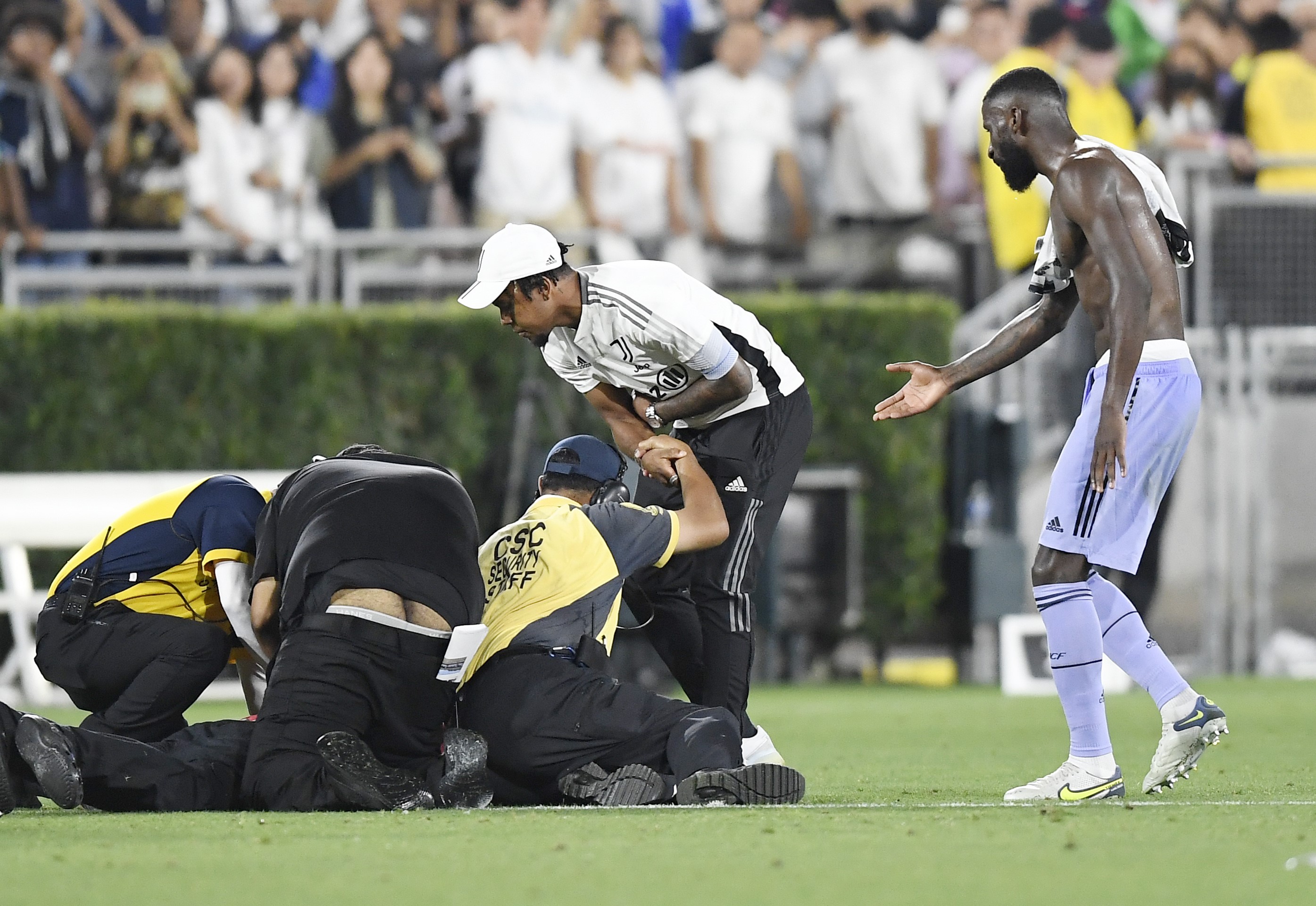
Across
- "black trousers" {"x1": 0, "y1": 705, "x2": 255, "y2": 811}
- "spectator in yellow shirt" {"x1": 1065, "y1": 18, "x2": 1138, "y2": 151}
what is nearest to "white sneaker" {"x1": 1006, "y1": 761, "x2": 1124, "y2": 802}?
"black trousers" {"x1": 0, "y1": 705, "x2": 255, "y2": 811}

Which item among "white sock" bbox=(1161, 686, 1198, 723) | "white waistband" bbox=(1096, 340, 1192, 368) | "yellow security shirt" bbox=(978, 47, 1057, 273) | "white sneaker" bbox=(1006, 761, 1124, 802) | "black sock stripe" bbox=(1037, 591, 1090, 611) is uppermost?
"yellow security shirt" bbox=(978, 47, 1057, 273)

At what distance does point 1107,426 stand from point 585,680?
184cm

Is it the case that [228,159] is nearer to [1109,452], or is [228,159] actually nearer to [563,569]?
[563,569]

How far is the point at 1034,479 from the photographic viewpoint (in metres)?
14.3

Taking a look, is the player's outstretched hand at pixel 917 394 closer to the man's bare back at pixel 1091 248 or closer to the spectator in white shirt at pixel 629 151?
the man's bare back at pixel 1091 248

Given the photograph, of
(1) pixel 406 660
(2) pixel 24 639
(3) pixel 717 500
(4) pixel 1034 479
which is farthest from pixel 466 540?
(4) pixel 1034 479

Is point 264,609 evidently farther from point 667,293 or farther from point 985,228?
point 985,228

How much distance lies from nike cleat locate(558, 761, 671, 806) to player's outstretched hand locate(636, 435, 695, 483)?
1.23 meters

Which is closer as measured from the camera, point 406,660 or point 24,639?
point 406,660

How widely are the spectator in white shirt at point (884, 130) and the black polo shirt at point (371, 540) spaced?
8.59 m

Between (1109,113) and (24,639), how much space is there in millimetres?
8413

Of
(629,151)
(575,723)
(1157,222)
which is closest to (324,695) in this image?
(575,723)

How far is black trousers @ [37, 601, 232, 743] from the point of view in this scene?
251 inches

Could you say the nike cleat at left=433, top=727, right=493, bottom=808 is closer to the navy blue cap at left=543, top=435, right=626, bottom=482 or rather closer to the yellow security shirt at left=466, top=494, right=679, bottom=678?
the yellow security shirt at left=466, top=494, right=679, bottom=678
